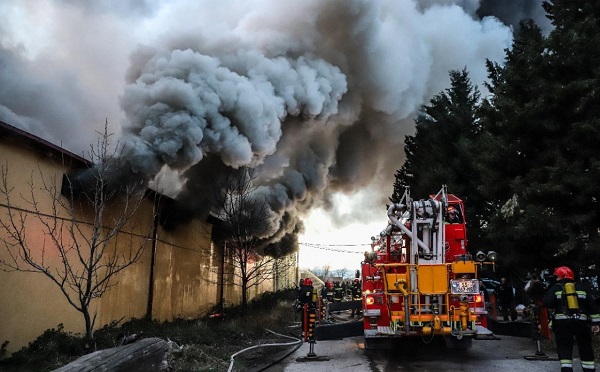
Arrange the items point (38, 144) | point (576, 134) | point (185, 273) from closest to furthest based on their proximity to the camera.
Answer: point (38, 144)
point (576, 134)
point (185, 273)

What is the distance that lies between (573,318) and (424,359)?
108 inches

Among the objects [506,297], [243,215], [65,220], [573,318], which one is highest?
[243,215]

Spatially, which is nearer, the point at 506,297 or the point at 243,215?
the point at 506,297

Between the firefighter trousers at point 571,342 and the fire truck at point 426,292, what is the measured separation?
1.16 m

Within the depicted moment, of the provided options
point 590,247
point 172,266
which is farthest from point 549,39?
point 172,266

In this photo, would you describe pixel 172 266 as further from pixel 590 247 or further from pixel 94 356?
pixel 590 247

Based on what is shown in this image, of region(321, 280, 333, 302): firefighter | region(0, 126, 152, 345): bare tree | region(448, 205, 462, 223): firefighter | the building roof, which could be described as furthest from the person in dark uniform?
the building roof

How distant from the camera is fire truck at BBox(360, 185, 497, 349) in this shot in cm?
648

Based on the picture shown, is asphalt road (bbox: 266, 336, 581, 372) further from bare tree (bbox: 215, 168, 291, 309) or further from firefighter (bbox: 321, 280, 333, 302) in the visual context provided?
firefighter (bbox: 321, 280, 333, 302)

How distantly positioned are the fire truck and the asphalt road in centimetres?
47

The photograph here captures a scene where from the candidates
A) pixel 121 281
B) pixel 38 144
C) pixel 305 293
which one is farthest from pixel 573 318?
pixel 121 281

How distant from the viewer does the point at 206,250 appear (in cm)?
1548

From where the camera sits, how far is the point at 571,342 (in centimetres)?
539

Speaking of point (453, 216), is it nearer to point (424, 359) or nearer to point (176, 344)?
point (424, 359)
